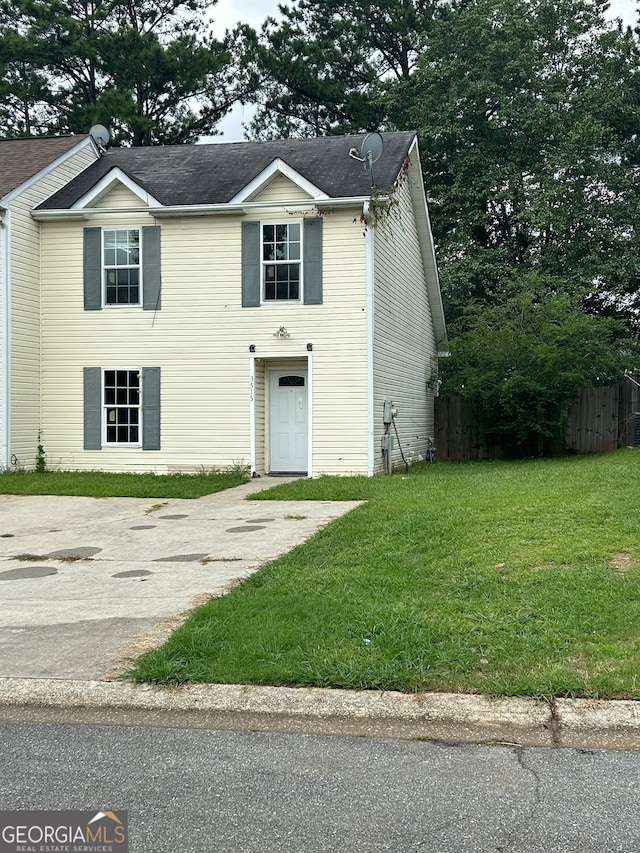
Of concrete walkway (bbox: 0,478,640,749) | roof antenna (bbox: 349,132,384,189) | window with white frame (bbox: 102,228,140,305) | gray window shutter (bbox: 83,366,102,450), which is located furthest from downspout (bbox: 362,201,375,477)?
gray window shutter (bbox: 83,366,102,450)

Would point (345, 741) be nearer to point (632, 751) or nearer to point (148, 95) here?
point (632, 751)

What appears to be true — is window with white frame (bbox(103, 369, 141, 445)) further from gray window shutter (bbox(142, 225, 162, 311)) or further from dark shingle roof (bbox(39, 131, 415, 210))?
dark shingle roof (bbox(39, 131, 415, 210))

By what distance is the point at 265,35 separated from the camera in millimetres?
32094

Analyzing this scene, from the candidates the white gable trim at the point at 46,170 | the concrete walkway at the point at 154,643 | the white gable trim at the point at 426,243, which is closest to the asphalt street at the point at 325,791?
the concrete walkway at the point at 154,643

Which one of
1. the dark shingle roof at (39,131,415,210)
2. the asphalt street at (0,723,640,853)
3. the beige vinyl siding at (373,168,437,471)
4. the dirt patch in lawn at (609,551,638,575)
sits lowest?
the asphalt street at (0,723,640,853)

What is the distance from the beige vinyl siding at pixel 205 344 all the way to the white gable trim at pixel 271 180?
47 cm

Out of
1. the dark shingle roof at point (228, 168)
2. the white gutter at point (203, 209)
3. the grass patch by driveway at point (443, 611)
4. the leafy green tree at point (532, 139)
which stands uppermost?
the leafy green tree at point (532, 139)

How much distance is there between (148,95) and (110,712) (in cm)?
3102

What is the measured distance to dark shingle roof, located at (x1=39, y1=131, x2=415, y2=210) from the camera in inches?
628

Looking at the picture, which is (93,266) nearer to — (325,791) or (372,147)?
(372,147)

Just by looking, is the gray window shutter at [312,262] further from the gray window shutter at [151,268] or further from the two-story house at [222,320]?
the gray window shutter at [151,268]

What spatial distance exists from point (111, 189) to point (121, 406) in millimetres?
4484

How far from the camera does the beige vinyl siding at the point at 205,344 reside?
1534 cm

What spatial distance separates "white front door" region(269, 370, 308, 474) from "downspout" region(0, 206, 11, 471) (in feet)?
17.1
